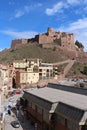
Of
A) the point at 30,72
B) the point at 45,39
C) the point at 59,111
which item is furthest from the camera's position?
the point at 45,39

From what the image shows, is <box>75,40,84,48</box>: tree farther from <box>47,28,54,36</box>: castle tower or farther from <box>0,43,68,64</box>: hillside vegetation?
<box>0,43,68,64</box>: hillside vegetation

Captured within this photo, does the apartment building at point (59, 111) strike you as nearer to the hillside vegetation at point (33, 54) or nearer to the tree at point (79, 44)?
the hillside vegetation at point (33, 54)

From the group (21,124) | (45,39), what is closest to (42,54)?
(45,39)

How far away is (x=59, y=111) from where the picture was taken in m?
34.2

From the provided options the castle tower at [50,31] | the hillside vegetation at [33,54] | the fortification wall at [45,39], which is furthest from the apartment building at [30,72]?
the castle tower at [50,31]

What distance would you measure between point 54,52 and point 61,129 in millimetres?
107922

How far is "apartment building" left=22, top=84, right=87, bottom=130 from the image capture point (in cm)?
3008

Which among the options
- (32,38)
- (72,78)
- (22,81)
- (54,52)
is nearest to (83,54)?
(54,52)

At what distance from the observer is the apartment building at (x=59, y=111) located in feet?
98.7

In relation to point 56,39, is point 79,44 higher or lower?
lower

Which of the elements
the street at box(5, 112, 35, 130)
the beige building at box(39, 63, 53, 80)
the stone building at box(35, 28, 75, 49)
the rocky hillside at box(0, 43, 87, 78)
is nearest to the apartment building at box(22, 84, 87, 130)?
the street at box(5, 112, 35, 130)

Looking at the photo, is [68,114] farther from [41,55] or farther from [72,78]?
[41,55]

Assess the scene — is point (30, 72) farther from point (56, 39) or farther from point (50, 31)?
point (50, 31)

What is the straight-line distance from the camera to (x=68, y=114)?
104 ft
